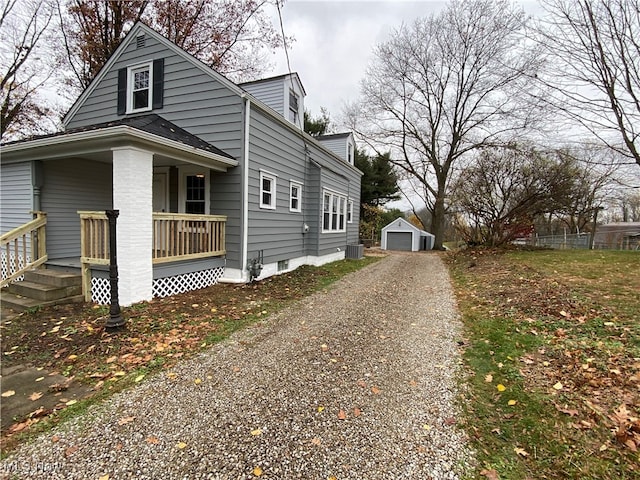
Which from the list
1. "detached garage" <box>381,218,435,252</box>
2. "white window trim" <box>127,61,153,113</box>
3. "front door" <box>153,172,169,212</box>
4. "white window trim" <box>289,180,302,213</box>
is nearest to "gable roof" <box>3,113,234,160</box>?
"white window trim" <box>127,61,153,113</box>

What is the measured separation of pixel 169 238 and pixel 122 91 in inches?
217

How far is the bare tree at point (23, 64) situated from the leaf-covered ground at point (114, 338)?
53.9 feet

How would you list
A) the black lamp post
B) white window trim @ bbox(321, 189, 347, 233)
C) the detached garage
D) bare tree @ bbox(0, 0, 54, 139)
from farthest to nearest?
the detached garage < bare tree @ bbox(0, 0, 54, 139) < white window trim @ bbox(321, 189, 347, 233) < the black lamp post

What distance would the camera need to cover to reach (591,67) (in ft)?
28.7

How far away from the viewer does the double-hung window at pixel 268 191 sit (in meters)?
8.51

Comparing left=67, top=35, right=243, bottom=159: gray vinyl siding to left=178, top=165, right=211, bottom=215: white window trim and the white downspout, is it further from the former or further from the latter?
left=178, top=165, right=211, bottom=215: white window trim

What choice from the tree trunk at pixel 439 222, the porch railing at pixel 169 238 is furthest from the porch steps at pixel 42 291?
the tree trunk at pixel 439 222

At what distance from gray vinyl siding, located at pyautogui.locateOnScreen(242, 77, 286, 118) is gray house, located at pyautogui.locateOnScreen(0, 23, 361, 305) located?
0.11 feet

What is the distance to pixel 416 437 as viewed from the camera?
242cm

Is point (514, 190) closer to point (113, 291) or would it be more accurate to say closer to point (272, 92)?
point (272, 92)

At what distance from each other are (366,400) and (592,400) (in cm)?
201

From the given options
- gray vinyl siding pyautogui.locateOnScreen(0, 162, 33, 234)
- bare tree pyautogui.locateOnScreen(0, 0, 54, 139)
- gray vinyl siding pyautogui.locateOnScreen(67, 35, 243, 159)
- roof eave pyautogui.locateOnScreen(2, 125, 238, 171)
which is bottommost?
gray vinyl siding pyautogui.locateOnScreen(0, 162, 33, 234)

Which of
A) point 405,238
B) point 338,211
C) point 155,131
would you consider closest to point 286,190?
point 155,131

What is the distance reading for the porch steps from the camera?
5.51 m
